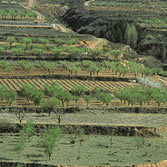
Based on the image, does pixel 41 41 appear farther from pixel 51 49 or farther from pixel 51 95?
pixel 51 95

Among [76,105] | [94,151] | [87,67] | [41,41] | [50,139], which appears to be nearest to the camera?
[50,139]

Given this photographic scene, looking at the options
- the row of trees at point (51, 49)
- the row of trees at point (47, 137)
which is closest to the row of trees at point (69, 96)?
the row of trees at point (47, 137)

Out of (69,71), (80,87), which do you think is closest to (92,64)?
(69,71)

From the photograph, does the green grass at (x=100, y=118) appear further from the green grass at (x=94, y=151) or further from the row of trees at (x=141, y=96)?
the green grass at (x=94, y=151)

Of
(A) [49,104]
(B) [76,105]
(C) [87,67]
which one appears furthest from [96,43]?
(A) [49,104]

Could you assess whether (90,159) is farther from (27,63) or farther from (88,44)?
(88,44)

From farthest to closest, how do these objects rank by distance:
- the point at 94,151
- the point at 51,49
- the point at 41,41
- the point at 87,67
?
the point at 41,41, the point at 51,49, the point at 87,67, the point at 94,151

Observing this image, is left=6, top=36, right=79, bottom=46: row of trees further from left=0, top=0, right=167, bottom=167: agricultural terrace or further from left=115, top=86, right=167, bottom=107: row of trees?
left=115, top=86, right=167, bottom=107: row of trees
